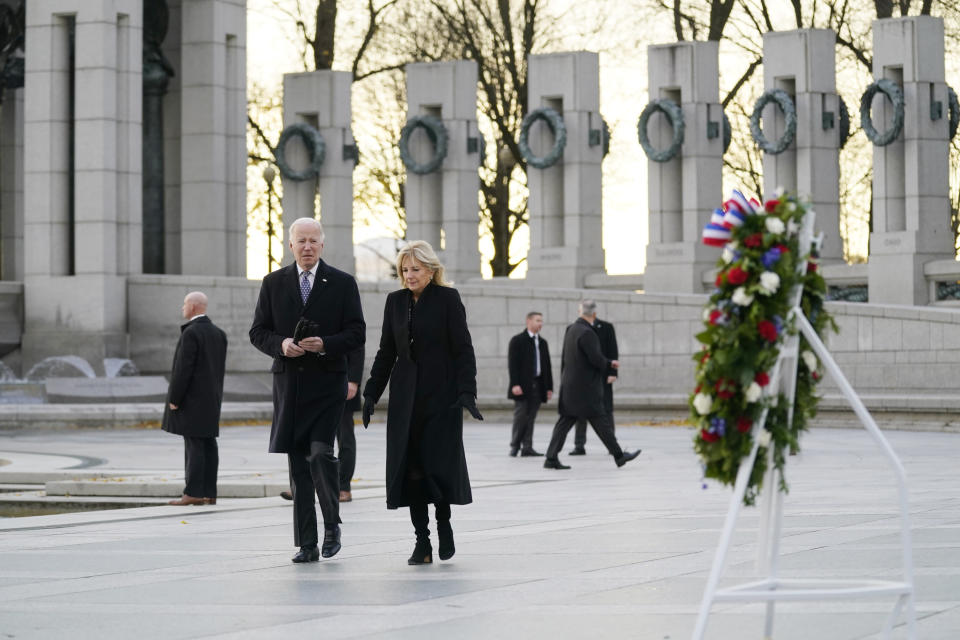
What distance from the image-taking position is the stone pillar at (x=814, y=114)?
3069 centimetres

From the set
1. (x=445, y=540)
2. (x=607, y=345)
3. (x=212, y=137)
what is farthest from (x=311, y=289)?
(x=212, y=137)

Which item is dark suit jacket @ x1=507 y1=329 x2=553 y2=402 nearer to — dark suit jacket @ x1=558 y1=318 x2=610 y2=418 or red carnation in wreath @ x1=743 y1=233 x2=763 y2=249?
dark suit jacket @ x1=558 y1=318 x2=610 y2=418

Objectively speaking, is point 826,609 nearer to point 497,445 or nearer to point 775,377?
point 775,377

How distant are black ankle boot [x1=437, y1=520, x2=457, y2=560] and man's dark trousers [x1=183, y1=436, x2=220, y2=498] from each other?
181 inches

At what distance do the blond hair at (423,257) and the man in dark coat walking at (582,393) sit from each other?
755 cm

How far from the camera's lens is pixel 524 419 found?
18.8 meters

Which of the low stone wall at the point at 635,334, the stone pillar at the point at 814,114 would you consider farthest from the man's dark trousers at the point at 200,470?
the stone pillar at the point at 814,114

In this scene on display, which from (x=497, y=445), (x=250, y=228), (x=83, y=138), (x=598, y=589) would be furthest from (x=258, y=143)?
(x=598, y=589)

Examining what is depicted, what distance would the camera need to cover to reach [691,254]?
30812 mm

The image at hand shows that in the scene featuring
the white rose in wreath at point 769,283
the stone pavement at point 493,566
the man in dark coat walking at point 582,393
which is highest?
the white rose in wreath at point 769,283

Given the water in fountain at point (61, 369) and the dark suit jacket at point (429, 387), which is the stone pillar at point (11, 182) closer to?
the water in fountain at point (61, 369)

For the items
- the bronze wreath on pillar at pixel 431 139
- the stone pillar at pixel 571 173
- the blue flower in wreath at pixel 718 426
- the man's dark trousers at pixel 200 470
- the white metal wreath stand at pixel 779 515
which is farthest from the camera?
the bronze wreath on pillar at pixel 431 139

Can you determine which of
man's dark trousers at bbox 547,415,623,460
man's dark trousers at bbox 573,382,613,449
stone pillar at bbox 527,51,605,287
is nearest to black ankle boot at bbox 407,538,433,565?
man's dark trousers at bbox 547,415,623,460

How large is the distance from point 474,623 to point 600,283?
25.3 m
